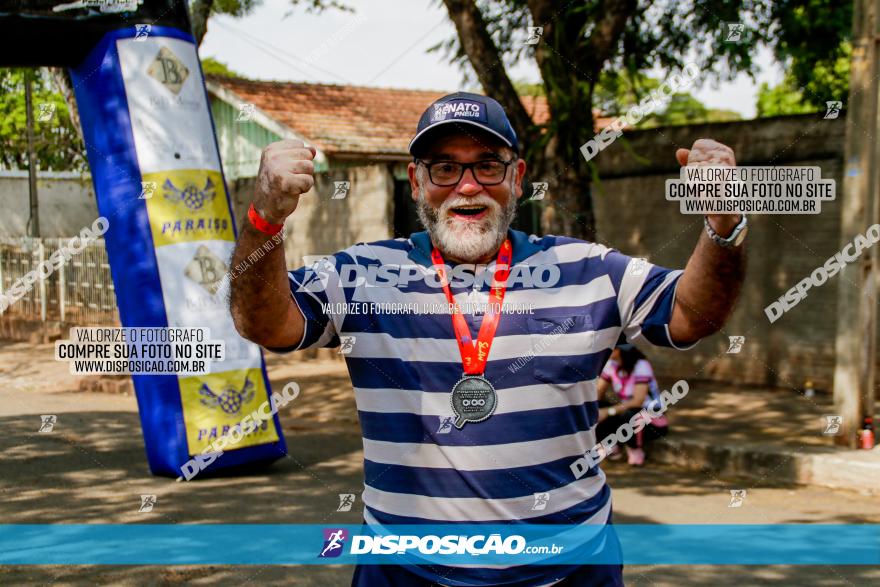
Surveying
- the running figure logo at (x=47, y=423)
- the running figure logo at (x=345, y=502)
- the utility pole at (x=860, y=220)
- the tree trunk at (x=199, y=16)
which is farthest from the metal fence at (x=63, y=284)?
the utility pole at (x=860, y=220)

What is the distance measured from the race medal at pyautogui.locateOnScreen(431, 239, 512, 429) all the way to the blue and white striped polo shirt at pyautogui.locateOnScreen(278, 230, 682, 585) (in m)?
0.02

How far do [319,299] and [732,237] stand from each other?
1006 mm

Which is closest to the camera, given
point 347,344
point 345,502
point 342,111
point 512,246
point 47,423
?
point 347,344

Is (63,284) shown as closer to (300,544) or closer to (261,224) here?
(300,544)

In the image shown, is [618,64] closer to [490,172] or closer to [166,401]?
[166,401]

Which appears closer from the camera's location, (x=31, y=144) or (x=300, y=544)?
(x=300, y=544)

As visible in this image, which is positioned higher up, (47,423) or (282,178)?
(282,178)

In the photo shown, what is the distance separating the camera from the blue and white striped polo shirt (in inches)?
93.1

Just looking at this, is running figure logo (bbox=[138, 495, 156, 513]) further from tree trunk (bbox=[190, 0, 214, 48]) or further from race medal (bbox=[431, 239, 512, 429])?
tree trunk (bbox=[190, 0, 214, 48])

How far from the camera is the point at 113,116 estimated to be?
288 inches

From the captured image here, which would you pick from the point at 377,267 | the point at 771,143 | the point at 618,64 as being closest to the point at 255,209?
the point at 377,267

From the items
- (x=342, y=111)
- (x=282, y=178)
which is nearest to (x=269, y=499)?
(x=282, y=178)

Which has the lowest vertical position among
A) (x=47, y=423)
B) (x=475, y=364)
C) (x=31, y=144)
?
(x=47, y=423)

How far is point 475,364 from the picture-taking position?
2.39m
